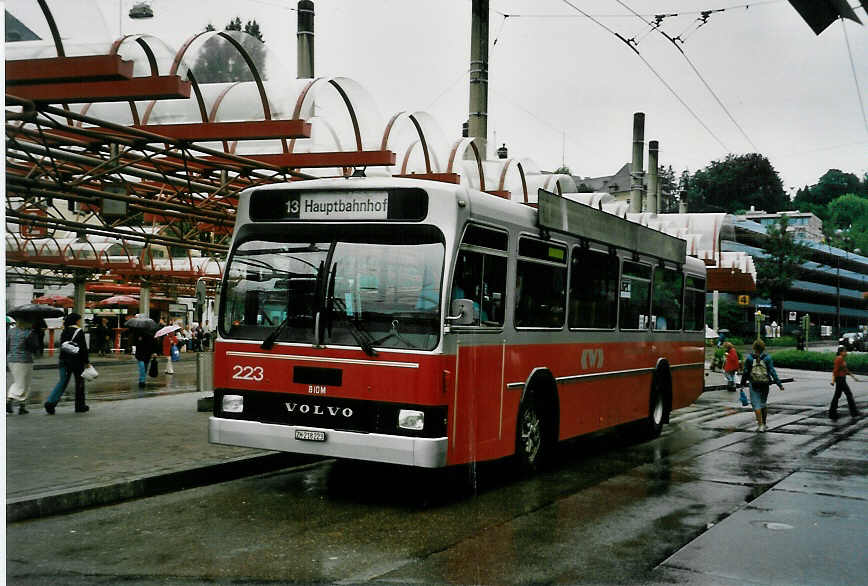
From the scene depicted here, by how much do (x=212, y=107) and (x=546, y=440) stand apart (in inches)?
245

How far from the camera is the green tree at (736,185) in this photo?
8012 cm

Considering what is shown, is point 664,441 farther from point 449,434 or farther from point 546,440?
point 449,434

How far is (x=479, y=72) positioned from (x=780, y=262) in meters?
64.3

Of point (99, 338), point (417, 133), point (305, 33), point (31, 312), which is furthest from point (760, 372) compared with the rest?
point (99, 338)

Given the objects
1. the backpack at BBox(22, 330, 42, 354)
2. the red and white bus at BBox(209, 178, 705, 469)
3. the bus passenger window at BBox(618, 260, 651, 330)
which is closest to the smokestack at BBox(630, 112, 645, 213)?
the bus passenger window at BBox(618, 260, 651, 330)

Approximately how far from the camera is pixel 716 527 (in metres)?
7.97

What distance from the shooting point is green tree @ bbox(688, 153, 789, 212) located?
80.1 m

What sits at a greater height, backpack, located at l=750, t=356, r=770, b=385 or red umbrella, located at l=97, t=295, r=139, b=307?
red umbrella, located at l=97, t=295, r=139, b=307

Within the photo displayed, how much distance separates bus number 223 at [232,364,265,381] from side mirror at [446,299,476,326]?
6.56 feet

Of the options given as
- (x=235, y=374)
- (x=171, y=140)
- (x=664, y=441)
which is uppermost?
(x=171, y=140)

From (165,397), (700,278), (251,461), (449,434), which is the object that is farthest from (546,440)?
(165,397)

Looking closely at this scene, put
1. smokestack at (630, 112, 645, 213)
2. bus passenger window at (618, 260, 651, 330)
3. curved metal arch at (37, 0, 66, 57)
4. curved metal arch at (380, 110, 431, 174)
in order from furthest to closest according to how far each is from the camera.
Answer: smokestack at (630, 112, 645, 213) < curved metal arch at (380, 110, 431, 174) < bus passenger window at (618, 260, 651, 330) < curved metal arch at (37, 0, 66, 57)

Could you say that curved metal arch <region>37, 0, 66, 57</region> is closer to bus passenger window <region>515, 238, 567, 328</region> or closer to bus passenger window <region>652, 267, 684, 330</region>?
bus passenger window <region>515, 238, 567, 328</region>

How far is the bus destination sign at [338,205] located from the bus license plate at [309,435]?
2052 mm
